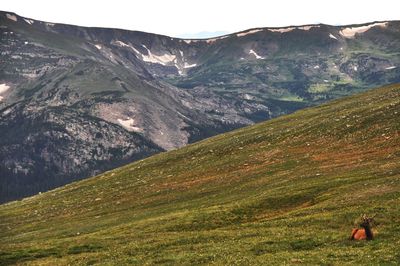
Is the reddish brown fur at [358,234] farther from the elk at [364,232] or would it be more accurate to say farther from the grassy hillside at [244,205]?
the grassy hillside at [244,205]

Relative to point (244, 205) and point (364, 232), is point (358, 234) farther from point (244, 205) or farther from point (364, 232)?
point (244, 205)

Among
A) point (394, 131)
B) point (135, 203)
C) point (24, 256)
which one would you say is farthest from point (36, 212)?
point (394, 131)

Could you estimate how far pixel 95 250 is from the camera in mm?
52750

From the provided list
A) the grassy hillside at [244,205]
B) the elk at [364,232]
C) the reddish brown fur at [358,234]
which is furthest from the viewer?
the grassy hillside at [244,205]

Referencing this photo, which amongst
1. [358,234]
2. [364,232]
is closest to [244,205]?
[358,234]

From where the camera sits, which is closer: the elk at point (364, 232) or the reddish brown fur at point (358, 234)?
the elk at point (364, 232)

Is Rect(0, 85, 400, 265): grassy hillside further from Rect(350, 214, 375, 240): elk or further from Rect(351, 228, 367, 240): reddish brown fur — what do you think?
Rect(351, 228, 367, 240): reddish brown fur

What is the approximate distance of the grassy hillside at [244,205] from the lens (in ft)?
136

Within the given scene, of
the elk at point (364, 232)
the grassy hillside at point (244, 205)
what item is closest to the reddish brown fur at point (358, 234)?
the elk at point (364, 232)

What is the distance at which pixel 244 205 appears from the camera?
2410 inches

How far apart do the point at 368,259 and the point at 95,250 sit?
29.2 m

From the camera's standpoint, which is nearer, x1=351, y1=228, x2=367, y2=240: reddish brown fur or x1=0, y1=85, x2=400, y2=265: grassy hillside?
x1=351, y1=228, x2=367, y2=240: reddish brown fur

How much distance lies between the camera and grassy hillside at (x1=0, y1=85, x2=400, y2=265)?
41.6 meters

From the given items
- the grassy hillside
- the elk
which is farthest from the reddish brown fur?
the grassy hillside
